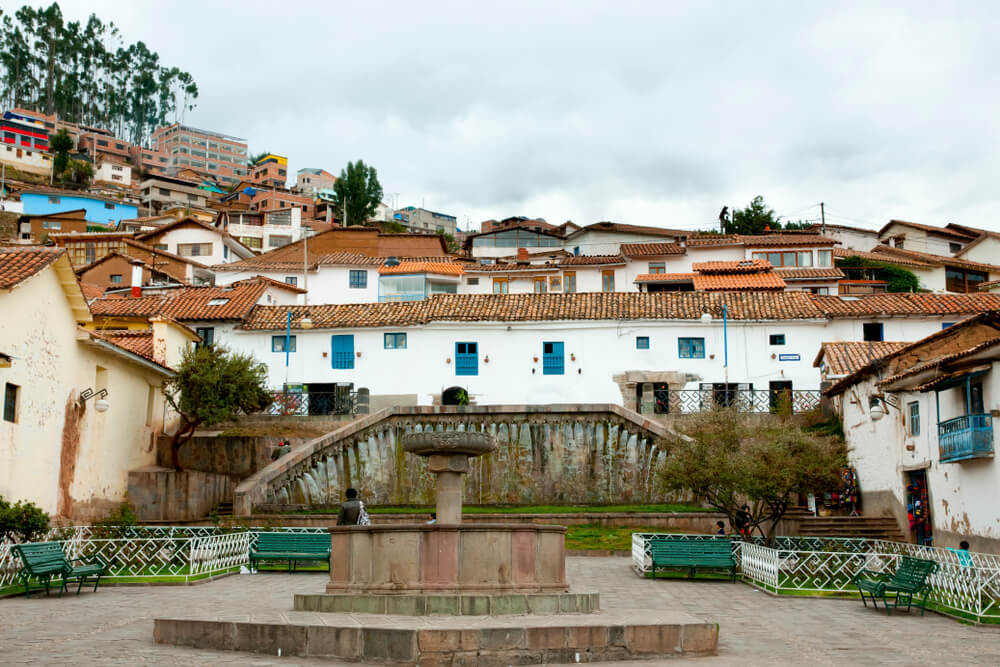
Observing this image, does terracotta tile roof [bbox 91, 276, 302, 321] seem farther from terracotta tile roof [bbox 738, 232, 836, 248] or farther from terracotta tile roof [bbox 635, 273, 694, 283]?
terracotta tile roof [bbox 738, 232, 836, 248]

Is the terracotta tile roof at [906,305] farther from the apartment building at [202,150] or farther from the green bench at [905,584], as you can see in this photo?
the apartment building at [202,150]

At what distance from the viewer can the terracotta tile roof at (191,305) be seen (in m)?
38.6

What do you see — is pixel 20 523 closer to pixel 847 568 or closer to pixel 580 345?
pixel 847 568

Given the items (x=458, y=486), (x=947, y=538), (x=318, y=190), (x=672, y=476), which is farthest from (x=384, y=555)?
(x=318, y=190)

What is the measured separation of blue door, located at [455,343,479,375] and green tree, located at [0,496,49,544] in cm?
2103

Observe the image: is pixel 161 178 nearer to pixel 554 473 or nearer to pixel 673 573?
pixel 554 473

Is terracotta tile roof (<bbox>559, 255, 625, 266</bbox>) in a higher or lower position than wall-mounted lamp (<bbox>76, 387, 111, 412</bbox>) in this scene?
higher

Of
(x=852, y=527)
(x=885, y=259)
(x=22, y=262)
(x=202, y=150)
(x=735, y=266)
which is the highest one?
(x=202, y=150)

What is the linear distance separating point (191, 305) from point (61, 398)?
17.8 metres

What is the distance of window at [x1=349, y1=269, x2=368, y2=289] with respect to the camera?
176 ft

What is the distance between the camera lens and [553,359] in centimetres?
3747

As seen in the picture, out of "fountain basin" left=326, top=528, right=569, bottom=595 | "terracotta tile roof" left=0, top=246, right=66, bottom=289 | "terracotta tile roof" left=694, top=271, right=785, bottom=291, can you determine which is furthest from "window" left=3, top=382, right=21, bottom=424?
"terracotta tile roof" left=694, top=271, right=785, bottom=291

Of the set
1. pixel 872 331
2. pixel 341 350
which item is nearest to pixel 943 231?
pixel 872 331

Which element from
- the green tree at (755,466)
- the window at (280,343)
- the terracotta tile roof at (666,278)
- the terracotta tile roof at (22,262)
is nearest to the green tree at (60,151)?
the window at (280,343)
